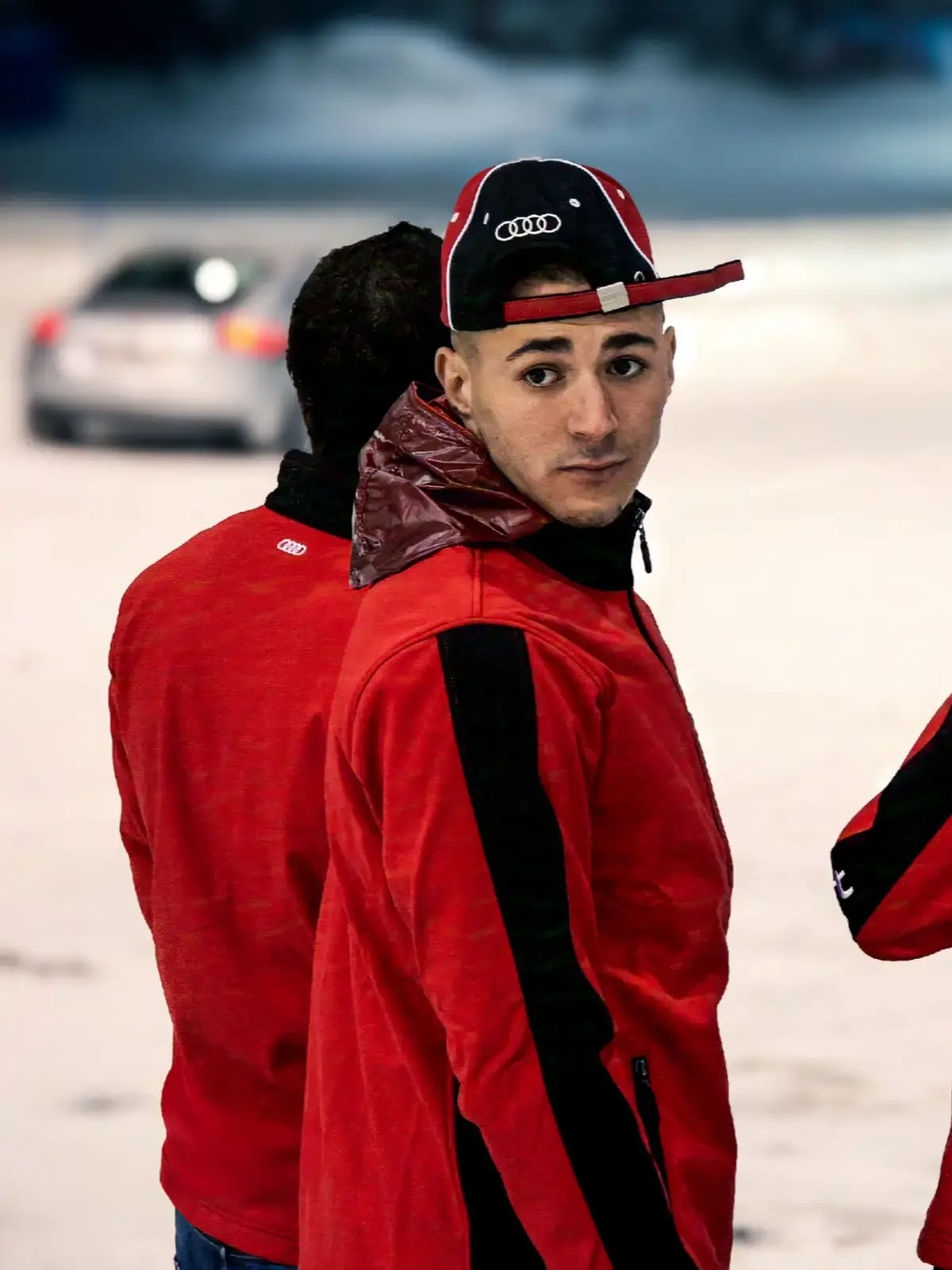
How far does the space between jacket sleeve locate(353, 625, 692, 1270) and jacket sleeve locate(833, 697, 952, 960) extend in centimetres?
42

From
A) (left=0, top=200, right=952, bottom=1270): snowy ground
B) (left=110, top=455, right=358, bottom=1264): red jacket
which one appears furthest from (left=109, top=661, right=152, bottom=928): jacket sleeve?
(left=0, top=200, right=952, bottom=1270): snowy ground

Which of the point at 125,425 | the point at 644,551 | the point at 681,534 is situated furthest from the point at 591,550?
the point at 125,425

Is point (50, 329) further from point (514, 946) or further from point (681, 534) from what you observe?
point (514, 946)

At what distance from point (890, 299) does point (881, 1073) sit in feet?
45.5

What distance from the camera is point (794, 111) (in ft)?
120

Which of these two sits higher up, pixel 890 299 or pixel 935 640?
pixel 890 299

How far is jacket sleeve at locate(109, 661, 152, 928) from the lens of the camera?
2.40 meters

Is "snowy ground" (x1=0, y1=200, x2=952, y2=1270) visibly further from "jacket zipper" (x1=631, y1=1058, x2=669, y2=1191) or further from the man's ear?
the man's ear

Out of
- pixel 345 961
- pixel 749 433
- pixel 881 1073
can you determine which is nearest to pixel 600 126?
pixel 749 433

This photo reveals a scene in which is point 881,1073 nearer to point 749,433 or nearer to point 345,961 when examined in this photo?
point 345,961

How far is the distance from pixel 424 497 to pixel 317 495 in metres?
0.42

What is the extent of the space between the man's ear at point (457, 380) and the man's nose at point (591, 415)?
0.39ft

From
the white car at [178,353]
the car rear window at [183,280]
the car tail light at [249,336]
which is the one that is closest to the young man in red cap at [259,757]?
the white car at [178,353]

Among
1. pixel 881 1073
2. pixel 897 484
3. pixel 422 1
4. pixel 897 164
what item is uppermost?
pixel 422 1
